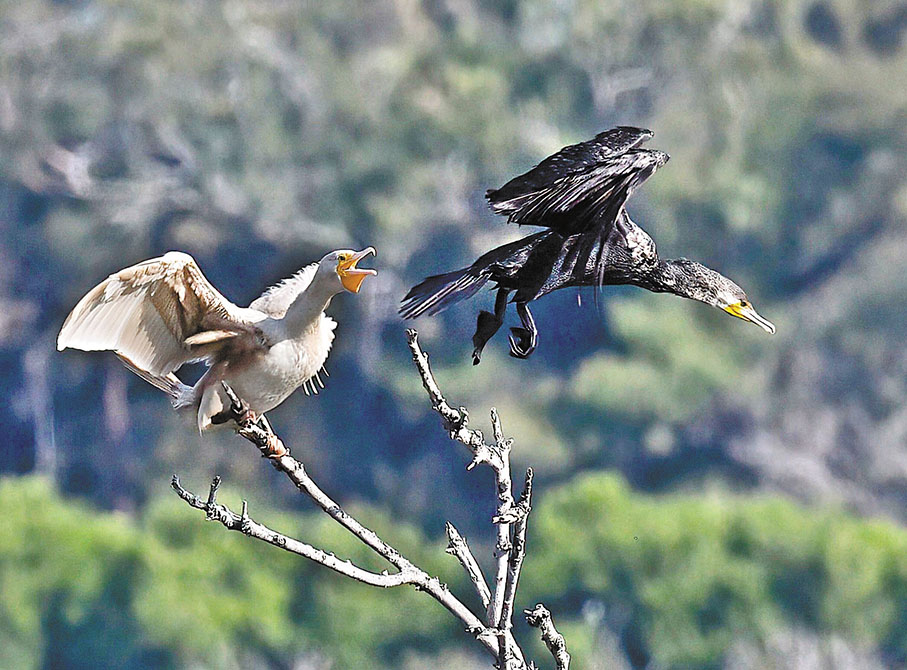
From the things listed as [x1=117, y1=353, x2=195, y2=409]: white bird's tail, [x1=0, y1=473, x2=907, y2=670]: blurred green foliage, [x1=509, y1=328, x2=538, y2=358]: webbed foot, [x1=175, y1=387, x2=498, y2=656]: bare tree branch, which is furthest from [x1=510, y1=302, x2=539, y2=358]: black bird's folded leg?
[x1=0, y1=473, x2=907, y2=670]: blurred green foliage

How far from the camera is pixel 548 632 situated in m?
1.29

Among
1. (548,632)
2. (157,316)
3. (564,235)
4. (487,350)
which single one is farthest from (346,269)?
(487,350)

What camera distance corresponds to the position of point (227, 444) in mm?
5676

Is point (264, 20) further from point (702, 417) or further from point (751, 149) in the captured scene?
point (702, 417)

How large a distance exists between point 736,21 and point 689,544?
278cm

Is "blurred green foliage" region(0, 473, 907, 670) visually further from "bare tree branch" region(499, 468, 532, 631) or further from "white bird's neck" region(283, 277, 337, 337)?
"bare tree branch" region(499, 468, 532, 631)

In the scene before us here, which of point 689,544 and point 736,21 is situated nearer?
point 689,544

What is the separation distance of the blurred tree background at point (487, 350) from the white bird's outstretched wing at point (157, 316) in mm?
3630

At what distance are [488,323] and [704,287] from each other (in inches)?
11.7

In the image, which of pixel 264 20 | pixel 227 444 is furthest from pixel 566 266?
pixel 264 20

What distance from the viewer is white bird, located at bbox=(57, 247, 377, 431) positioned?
5.62 ft

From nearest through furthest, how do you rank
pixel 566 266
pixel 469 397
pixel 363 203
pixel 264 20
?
pixel 566 266, pixel 469 397, pixel 363 203, pixel 264 20

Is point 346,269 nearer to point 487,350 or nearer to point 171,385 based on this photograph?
point 171,385

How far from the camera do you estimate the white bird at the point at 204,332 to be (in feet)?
5.62
